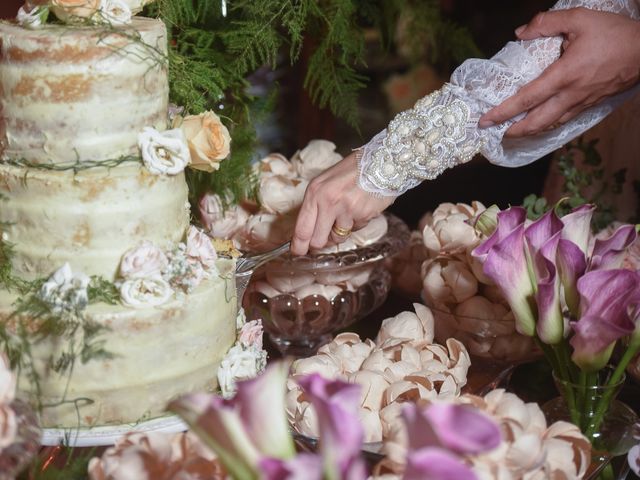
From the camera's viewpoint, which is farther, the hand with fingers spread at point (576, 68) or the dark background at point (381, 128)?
the dark background at point (381, 128)

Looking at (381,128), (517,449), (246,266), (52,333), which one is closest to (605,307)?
(517,449)

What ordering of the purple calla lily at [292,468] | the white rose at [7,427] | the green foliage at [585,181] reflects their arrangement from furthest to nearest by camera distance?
the green foliage at [585,181] < the white rose at [7,427] < the purple calla lily at [292,468]

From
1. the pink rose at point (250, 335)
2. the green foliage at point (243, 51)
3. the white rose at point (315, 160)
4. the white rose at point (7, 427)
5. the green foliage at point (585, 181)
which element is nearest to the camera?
the white rose at point (7, 427)

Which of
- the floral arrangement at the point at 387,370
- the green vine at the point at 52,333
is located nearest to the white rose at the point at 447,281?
the floral arrangement at the point at 387,370

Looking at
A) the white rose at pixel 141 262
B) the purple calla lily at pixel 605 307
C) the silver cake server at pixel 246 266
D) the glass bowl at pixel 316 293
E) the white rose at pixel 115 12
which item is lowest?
the glass bowl at pixel 316 293

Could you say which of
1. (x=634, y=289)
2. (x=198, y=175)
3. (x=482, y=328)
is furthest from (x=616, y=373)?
(x=198, y=175)

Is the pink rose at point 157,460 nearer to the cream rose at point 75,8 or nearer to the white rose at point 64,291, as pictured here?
the white rose at point 64,291

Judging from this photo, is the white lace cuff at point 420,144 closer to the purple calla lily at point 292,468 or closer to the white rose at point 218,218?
the white rose at point 218,218

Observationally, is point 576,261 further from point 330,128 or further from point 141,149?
point 330,128

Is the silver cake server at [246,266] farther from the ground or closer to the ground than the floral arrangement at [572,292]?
closer to the ground

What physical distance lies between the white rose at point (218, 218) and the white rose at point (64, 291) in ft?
1.49

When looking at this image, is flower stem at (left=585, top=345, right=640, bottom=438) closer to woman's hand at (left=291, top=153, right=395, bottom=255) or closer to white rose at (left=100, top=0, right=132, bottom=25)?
woman's hand at (left=291, top=153, right=395, bottom=255)

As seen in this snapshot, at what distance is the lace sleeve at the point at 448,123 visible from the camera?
1.19m

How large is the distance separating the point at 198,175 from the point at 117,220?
0.41 meters
